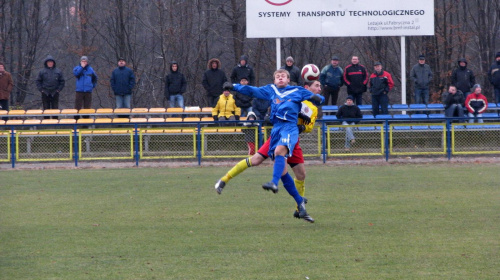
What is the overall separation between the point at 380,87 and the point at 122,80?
23.5 feet

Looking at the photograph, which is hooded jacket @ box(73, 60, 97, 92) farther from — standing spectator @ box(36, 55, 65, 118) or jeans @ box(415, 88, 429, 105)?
jeans @ box(415, 88, 429, 105)

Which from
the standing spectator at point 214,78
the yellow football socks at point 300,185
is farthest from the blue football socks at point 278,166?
the standing spectator at point 214,78

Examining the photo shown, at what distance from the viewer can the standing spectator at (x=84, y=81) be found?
20219mm

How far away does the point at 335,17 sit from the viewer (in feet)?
71.6

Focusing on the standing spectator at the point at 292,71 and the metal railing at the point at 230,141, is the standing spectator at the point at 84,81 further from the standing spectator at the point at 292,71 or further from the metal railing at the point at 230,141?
the standing spectator at the point at 292,71

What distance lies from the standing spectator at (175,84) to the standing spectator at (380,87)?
5.25 metres

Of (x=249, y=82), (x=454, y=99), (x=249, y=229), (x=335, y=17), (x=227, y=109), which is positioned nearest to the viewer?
(x=249, y=229)

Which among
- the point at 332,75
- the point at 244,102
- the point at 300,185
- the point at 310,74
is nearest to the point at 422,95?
the point at 332,75

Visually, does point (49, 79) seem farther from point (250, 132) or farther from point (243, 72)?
point (250, 132)

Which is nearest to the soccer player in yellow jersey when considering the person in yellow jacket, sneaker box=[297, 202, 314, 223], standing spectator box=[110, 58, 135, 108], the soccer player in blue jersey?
sneaker box=[297, 202, 314, 223]

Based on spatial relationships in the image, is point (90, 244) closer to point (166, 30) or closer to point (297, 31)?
point (297, 31)

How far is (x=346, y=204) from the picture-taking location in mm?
Answer: 10664

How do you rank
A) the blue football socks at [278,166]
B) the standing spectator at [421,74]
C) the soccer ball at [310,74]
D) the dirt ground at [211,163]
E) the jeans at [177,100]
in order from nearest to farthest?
the blue football socks at [278,166]
the soccer ball at [310,74]
the dirt ground at [211,163]
the jeans at [177,100]
the standing spectator at [421,74]

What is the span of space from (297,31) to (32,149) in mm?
8471
